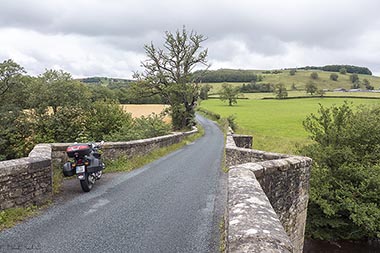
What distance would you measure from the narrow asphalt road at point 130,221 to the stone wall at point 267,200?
1.41 meters

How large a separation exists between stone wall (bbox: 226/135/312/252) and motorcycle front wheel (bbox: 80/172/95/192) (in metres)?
4.23

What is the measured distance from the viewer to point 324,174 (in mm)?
11344

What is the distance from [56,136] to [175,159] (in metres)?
10.9

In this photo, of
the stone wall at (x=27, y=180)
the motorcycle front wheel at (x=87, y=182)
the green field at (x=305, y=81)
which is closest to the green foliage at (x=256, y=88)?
the green field at (x=305, y=81)

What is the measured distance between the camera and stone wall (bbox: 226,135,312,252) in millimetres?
2613

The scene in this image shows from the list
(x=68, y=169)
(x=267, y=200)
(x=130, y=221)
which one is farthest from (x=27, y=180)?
(x=267, y=200)

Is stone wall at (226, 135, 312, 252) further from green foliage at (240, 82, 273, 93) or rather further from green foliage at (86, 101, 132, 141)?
green foliage at (240, 82, 273, 93)

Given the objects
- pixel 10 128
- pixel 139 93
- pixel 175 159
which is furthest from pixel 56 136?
pixel 139 93

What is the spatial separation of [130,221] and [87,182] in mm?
2480

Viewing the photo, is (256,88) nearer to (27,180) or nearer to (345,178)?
(345,178)

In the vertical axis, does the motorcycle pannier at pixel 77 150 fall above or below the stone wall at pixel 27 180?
above

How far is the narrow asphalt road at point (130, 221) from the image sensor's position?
500 cm

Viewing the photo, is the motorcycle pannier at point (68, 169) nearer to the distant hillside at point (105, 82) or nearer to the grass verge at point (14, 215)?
the grass verge at point (14, 215)

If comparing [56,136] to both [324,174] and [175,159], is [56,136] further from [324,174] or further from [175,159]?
[324,174]
